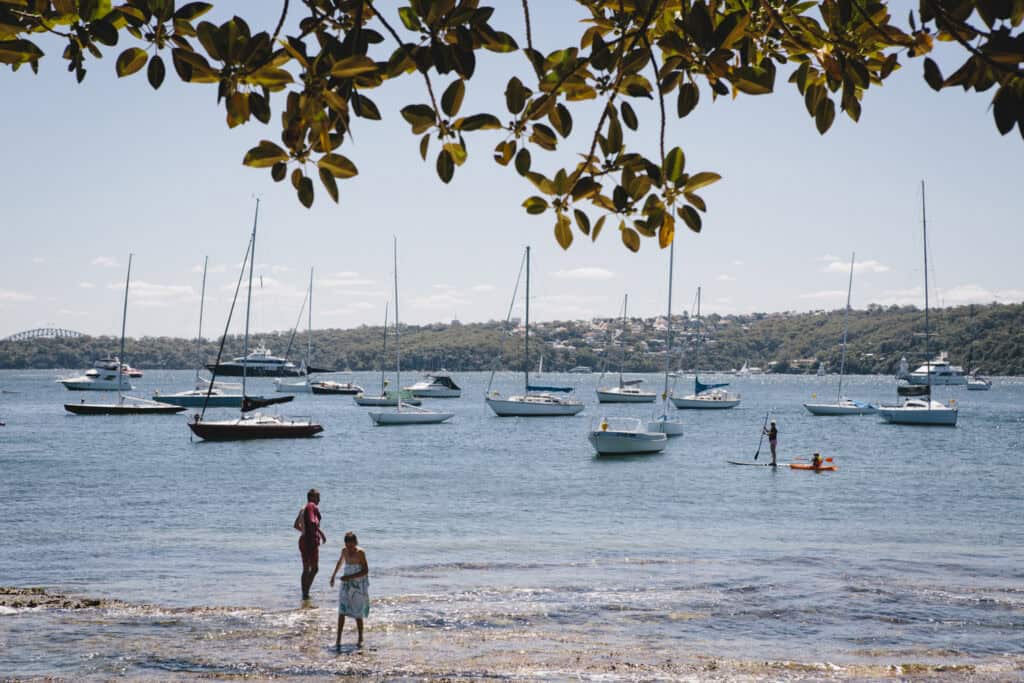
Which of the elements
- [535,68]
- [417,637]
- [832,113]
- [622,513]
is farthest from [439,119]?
[622,513]

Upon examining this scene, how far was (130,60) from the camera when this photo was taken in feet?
9.91

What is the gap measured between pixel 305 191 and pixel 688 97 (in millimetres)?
1291

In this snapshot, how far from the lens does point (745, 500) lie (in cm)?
3675

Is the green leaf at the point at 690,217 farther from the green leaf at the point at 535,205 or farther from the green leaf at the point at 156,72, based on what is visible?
the green leaf at the point at 156,72

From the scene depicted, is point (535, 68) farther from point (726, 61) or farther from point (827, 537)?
point (827, 537)

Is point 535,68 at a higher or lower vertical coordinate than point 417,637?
higher

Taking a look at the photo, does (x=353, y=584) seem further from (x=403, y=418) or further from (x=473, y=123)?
(x=403, y=418)

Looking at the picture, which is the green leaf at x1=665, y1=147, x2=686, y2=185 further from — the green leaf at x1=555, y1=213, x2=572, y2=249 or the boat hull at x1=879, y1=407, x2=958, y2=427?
the boat hull at x1=879, y1=407, x2=958, y2=427


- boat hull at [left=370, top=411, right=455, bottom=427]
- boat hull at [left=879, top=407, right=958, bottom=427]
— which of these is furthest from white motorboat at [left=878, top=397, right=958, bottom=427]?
boat hull at [left=370, top=411, right=455, bottom=427]

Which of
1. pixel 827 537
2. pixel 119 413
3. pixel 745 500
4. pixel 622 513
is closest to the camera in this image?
pixel 827 537

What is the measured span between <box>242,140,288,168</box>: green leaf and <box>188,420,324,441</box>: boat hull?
5813cm

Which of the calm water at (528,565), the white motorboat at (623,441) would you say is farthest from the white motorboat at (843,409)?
the white motorboat at (623,441)

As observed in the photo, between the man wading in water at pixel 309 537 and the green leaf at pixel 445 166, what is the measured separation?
1557 centimetres

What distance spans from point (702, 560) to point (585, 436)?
4265 cm
